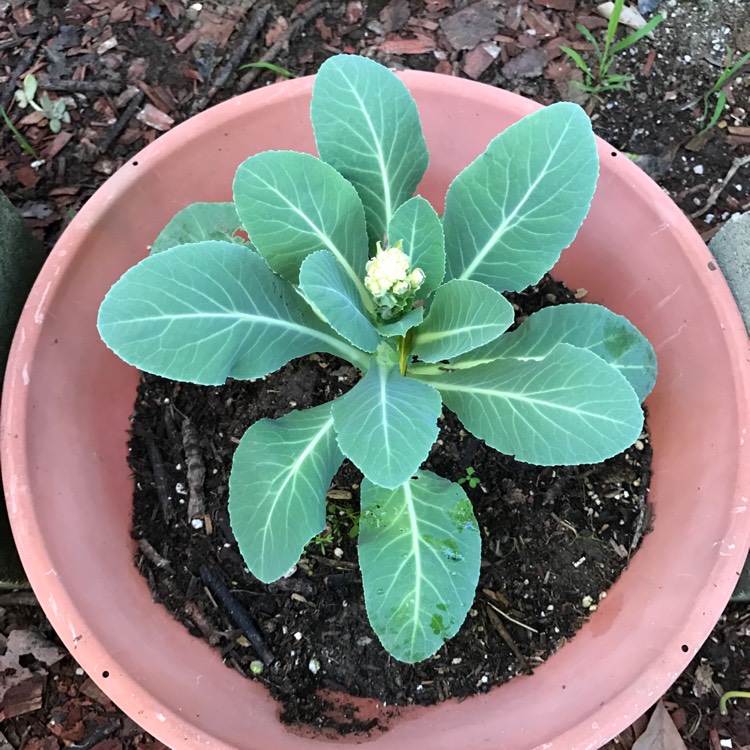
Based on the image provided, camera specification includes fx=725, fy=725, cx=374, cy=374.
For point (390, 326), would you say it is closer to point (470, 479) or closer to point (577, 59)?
point (470, 479)

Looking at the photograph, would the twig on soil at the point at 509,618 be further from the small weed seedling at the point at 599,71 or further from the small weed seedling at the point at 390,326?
the small weed seedling at the point at 599,71

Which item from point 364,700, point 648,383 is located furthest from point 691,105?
point 364,700

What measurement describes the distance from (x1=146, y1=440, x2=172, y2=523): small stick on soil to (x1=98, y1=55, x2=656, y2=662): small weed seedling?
326 mm

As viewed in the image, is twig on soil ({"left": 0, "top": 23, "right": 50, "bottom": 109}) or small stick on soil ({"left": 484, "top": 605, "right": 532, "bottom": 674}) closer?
small stick on soil ({"left": 484, "top": 605, "right": 532, "bottom": 674})

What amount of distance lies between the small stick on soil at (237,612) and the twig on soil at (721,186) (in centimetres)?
145

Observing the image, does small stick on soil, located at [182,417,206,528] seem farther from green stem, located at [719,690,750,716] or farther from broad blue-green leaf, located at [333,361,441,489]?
green stem, located at [719,690,750,716]

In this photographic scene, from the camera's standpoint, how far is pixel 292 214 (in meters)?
1.11

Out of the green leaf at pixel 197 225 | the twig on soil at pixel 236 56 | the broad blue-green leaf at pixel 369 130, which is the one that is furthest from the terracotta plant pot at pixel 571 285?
the twig on soil at pixel 236 56

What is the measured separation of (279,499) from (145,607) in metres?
0.39

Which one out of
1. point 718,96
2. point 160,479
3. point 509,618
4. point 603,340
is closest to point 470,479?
point 509,618

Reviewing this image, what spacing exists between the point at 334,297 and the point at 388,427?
7.7 inches

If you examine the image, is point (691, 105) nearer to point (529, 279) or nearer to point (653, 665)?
point (529, 279)

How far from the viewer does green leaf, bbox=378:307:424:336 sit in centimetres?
109

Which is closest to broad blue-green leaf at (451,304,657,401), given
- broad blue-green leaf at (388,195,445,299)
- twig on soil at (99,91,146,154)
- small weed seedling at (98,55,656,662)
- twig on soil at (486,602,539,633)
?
small weed seedling at (98,55,656,662)
